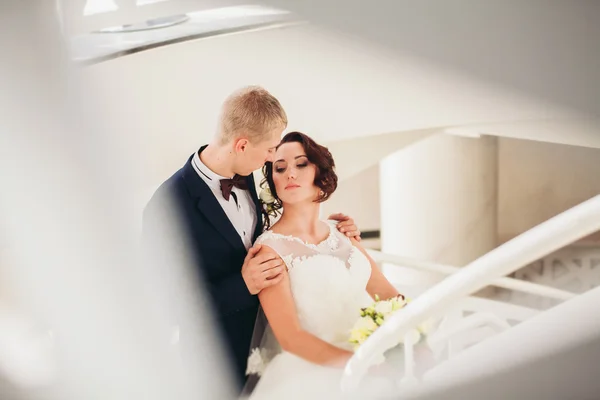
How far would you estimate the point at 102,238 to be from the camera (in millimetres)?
2029

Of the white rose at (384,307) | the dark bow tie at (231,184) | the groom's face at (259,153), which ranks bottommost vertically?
the white rose at (384,307)

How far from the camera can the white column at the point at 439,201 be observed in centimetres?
209

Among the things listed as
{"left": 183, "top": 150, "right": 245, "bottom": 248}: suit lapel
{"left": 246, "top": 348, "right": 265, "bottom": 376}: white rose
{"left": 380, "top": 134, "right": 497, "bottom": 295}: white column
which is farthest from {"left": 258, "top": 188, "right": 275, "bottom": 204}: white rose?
{"left": 246, "top": 348, "right": 265, "bottom": 376}: white rose

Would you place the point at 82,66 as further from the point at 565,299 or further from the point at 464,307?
the point at 565,299

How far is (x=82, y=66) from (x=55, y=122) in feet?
0.58

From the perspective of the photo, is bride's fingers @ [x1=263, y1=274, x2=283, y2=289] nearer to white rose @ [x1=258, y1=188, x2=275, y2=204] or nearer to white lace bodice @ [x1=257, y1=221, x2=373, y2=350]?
white lace bodice @ [x1=257, y1=221, x2=373, y2=350]

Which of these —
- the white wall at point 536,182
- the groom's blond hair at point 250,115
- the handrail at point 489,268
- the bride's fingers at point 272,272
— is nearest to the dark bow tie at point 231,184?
the groom's blond hair at point 250,115

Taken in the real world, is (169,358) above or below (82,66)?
below

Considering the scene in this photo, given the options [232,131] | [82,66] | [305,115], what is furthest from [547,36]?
[82,66]

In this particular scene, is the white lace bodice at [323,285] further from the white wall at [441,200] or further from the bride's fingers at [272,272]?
the white wall at [441,200]

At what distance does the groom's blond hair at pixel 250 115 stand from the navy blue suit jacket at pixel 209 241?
0.42 feet

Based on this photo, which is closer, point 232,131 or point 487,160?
point 232,131

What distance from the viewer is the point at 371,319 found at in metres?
1.99

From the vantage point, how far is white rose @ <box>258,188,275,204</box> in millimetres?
2002
